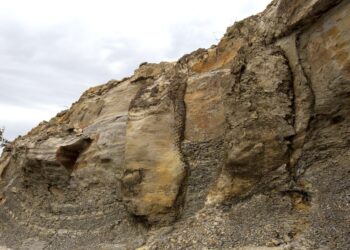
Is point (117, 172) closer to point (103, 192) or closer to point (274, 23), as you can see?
point (103, 192)

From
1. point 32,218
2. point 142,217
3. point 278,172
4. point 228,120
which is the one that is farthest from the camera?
point 32,218

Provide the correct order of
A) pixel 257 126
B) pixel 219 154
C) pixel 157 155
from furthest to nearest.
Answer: pixel 157 155, pixel 219 154, pixel 257 126

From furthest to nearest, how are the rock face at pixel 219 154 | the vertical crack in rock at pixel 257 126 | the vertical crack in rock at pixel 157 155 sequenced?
1. the vertical crack in rock at pixel 157 155
2. the vertical crack in rock at pixel 257 126
3. the rock face at pixel 219 154

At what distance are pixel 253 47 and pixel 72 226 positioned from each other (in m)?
6.07

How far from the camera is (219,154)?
30.6ft

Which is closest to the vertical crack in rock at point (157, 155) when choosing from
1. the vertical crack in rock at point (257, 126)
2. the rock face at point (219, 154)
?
the rock face at point (219, 154)

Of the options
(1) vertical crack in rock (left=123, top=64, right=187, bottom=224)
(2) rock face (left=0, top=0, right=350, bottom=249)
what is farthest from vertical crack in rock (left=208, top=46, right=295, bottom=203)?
(1) vertical crack in rock (left=123, top=64, right=187, bottom=224)

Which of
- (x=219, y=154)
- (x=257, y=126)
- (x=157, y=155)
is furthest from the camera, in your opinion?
(x=157, y=155)

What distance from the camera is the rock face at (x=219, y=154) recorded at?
25.6 ft

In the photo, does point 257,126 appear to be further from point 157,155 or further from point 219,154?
point 157,155

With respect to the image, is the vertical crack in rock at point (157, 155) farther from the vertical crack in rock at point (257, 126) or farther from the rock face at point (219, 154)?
the vertical crack in rock at point (257, 126)

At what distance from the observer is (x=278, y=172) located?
8273mm

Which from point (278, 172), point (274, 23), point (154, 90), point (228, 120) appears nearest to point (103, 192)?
point (154, 90)


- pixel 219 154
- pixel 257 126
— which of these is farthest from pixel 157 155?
pixel 257 126
